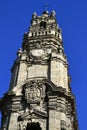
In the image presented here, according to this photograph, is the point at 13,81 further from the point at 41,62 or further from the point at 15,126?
the point at 15,126

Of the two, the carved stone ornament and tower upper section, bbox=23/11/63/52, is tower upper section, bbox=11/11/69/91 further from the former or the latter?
the carved stone ornament

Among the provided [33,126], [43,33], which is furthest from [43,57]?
[33,126]

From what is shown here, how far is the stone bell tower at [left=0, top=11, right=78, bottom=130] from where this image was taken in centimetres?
3039

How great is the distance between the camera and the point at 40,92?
3266 centimetres

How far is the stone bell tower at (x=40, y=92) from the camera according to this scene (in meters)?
30.4

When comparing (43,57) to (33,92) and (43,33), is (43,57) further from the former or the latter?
(43,33)

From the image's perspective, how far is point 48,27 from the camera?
1681 inches

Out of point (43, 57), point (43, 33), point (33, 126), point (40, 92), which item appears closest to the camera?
point (33, 126)

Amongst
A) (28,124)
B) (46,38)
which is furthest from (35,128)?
(46,38)

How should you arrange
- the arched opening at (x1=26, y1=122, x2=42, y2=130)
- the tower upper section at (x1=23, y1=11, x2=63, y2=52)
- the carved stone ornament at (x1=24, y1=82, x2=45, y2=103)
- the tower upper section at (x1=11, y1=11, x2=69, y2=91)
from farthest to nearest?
the tower upper section at (x1=23, y1=11, x2=63, y2=52)
the tower upper section at (x1=11, y1=11, x2=69, y2=91)
the carved stone ornament at (x1=24, y1=82, x2=45, y2=103)
the arched opening at (x1=26, y1=122, x2=42, y2=130)

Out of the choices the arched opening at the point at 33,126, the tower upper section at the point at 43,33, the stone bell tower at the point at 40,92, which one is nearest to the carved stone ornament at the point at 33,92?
the stone bell tower at the point at 40,92

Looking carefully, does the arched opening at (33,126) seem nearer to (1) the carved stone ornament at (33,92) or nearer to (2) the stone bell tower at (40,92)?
(2) the stone bell tower at (40,92)

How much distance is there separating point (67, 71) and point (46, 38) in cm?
519

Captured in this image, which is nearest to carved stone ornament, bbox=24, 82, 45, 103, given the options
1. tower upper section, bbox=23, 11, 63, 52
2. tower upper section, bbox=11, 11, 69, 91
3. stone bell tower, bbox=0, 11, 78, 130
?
stone bell tower, bbox=0, 11, 78, 130
